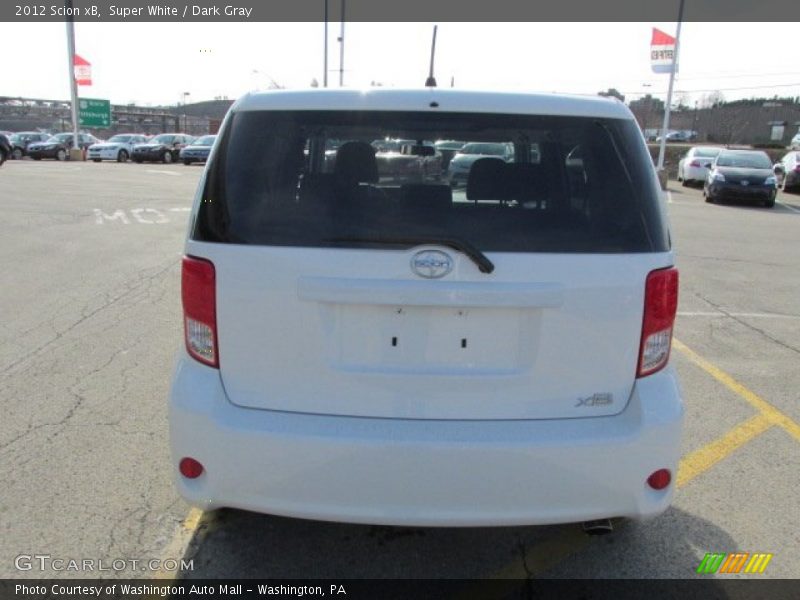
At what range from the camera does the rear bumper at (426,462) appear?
93.7 inches

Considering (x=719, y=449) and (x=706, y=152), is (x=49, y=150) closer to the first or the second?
(x=706, y=152)

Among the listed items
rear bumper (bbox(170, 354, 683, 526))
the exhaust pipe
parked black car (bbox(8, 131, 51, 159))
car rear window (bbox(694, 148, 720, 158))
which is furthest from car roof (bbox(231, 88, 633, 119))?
parked black car (bbox(8, 131, 51, 159))

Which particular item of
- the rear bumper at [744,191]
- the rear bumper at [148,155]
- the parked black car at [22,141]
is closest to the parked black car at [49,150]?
the parked black car at [22,141]

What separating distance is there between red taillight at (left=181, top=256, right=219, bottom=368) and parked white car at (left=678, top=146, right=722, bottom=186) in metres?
25.6

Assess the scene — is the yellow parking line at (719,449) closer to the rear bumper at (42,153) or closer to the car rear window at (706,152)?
the car rear window at (706,152)

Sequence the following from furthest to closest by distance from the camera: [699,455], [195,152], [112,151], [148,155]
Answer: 1. [112,151]
2. [148,155]
3. [195,152]
4. [699,455]

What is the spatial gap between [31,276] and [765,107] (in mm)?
82055

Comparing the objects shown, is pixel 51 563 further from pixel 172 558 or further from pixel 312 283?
pixel 312 283

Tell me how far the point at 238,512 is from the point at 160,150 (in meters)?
36.1

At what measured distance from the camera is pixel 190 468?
8.30 ft

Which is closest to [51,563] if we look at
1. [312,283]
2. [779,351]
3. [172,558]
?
[172,558]

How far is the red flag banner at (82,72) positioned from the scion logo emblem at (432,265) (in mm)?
36521

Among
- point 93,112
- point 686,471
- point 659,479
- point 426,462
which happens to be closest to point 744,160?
point 686,471

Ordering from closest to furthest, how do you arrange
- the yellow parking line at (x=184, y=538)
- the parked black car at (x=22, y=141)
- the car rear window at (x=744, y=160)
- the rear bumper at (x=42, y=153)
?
the yellow parking line at (x=184, y=538) < the car rear window at (x=744, y=160) < the rear bumper at (x=42, y=153) < the parked black car at (x=22, y=141)
